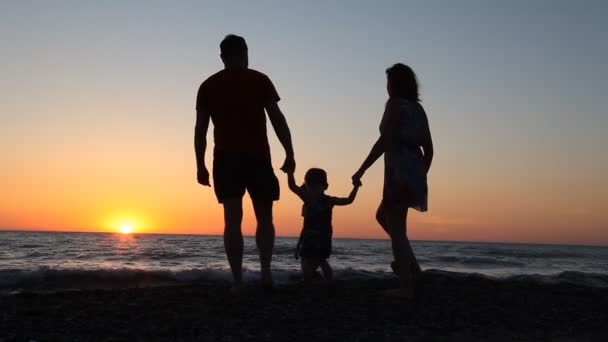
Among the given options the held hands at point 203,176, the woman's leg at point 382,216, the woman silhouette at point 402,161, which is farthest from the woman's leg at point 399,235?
the held hands at point 203,176

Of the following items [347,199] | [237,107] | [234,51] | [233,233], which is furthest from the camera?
[347,199]

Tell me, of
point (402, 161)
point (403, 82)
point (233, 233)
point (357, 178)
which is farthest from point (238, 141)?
point (403, 82)

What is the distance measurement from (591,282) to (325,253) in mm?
5232

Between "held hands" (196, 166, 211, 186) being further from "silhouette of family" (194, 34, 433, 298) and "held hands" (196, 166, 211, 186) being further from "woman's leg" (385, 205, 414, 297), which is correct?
"woman's leg" (385, 205, 414, 297)

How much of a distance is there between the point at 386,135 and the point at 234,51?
4.99ft

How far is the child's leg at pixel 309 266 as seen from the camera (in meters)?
6.43

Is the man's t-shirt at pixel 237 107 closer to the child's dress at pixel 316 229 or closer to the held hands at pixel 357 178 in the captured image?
the held hands at pixel 357 178

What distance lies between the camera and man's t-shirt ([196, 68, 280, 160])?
4.78m

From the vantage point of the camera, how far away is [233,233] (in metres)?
4.70

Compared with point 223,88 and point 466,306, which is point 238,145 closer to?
point 223,88

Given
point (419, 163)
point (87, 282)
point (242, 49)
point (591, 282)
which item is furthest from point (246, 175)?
point (591, 282)

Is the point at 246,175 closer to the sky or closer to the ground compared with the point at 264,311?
closer to the sky

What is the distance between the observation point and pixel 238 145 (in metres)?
4.76

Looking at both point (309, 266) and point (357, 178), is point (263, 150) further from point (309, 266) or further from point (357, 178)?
point (309, 266)
